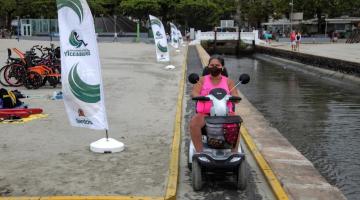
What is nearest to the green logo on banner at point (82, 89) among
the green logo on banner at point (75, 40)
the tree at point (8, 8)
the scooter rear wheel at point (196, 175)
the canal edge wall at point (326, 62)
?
the green logo on banner at point (75, 40)

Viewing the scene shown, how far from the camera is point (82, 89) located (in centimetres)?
752

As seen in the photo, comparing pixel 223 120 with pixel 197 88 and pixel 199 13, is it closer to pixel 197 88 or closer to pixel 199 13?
pixel 197 88

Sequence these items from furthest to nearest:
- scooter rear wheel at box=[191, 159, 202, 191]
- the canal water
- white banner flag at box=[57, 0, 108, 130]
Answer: the canal water
white banner flag at box=[57, 0, 108, 130]
scooter rear wheel at box=[191, 159, 202, 191]

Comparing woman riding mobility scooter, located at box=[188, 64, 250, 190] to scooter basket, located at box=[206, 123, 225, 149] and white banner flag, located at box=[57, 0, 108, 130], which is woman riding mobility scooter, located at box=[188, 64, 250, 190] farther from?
white banner flag, located at box=[57, 0, 108, 130]

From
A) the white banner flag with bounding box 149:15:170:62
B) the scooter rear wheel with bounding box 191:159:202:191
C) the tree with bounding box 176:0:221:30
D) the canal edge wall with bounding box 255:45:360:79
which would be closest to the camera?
the scooter rear wheel with bounding box 191:159:202:191

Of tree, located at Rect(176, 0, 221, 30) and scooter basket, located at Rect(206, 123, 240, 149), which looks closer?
scooter basket, located at Rect(206, 123, 240, 149)

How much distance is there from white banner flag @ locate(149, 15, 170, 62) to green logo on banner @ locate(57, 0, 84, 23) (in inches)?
657

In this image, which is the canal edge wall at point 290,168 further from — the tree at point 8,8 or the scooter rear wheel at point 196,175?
the tree at point 8,8

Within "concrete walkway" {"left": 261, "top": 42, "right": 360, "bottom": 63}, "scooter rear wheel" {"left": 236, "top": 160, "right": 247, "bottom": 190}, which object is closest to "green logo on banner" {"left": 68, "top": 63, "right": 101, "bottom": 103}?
"scooter rear wheel" {"left": 236, "top": 160, "right": 247, "bottom": 190}

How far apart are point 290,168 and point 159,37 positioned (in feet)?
59.3

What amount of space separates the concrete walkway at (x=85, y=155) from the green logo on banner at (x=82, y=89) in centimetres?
83

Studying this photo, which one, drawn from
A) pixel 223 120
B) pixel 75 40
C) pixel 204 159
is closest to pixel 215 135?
pixel 223 120

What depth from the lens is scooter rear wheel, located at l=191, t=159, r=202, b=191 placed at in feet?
19.8

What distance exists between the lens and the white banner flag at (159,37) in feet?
78.9
